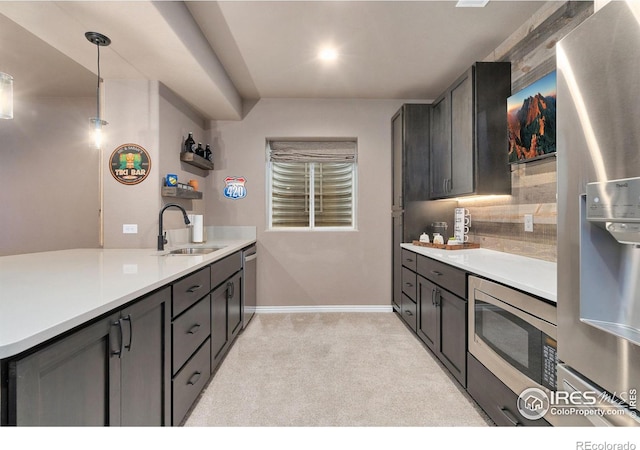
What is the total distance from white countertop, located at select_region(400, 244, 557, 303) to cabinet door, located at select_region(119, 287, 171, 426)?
170 centimetres

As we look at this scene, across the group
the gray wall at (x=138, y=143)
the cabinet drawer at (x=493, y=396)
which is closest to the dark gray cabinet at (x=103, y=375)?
the gray wall at (x=138, y=143)

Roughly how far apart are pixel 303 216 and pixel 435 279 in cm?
209

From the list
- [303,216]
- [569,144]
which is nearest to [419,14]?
[569,144]

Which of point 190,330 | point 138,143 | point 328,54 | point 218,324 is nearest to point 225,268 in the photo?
point 218,324

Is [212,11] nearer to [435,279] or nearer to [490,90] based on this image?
[490,90]

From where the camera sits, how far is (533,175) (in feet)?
6.90

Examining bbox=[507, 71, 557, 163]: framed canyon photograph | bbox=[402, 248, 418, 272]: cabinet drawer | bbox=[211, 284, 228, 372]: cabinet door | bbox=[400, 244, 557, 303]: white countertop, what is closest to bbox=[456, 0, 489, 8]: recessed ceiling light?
bbox=[507, 71, 557, 163]: framed canyon photograph

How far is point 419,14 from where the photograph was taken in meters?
2.12

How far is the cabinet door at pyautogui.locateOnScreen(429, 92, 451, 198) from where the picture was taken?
9.20 feet

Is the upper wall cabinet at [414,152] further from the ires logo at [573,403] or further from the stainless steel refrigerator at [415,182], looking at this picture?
the ires logo at [573,403]

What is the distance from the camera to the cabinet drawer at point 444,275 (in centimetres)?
192

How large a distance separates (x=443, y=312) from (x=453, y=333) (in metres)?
0.19

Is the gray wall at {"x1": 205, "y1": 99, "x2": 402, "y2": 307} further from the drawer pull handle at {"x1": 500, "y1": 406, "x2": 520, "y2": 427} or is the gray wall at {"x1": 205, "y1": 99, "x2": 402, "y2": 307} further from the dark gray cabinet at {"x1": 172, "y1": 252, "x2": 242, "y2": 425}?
the drawer pull handle at {"x1": 500, "y1": 406, "x2": 520, "y2": 427}
